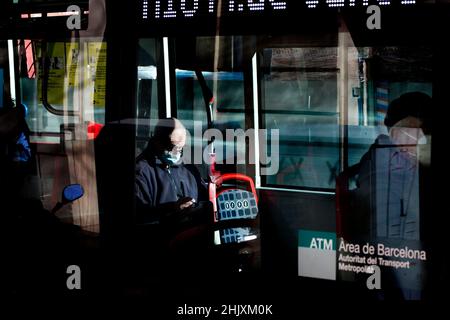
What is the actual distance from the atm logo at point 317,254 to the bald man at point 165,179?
0.64 meters

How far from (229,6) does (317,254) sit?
140cm

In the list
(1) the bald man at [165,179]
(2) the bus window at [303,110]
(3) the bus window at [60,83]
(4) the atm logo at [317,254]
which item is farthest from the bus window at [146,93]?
(4) the atm logo at [317,254]

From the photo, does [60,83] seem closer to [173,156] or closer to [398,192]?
[173,156]

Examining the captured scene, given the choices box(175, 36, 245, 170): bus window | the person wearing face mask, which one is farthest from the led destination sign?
the person wearing face mask

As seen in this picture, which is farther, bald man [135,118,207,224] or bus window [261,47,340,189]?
bald man [135,118,207,224]

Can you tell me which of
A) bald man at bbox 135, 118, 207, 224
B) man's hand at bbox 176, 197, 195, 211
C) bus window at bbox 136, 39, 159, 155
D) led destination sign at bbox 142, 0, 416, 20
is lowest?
man's hand at bbox 176, 197, 195, 211

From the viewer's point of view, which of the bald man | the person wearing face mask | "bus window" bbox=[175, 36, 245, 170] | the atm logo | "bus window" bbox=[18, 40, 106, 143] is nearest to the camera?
the person wearing face mask

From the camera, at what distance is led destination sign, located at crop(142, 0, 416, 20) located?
12.5 feet

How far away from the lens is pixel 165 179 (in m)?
4.34

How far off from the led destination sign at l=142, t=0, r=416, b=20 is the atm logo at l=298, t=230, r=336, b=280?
3.90 ft

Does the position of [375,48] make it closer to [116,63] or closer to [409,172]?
[409,172]

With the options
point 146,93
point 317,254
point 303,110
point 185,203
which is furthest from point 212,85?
point 317,254

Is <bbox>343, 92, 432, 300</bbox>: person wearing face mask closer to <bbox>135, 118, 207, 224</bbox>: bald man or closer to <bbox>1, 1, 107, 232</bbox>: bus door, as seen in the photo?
<bbox>135, 118, 207, 224</bbox>: bald man

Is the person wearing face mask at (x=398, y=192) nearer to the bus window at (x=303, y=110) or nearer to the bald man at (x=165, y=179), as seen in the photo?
the bus window at (x=303, y=110)
